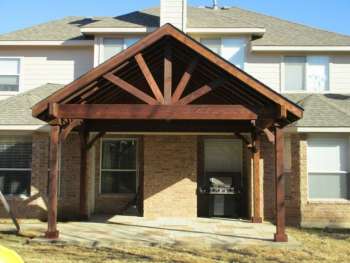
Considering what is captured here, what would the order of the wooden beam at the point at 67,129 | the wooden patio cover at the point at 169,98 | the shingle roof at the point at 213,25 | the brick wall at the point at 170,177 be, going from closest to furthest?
the wooden patio cover at the point at 169,98 < the wooden beam at the point at 67,129 < the brick wall at the point at 170,177 < the shingle roof at the point at 213,25

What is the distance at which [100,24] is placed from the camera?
52.1ft

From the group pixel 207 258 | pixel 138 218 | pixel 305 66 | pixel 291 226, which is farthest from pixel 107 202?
pixel 305 66

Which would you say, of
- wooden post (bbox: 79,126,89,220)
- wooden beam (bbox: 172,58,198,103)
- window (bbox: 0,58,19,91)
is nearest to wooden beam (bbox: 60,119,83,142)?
Answer: wooden post (bbox: 79,126,89,220)

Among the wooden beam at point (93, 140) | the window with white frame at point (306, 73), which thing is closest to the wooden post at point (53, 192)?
the wooden beam at point (93, 140)

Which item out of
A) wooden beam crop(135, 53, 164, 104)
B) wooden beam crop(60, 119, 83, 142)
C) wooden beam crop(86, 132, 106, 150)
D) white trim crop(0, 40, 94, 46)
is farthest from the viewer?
white trim crop(0, 40, 94, 46)

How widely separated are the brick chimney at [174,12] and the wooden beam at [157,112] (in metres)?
6.08

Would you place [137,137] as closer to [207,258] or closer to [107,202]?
[107,202]

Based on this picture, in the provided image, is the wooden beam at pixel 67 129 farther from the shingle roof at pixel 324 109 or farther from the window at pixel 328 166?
the window at pixel 328 166

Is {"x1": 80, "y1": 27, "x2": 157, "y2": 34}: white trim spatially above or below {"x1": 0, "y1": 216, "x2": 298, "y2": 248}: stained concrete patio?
above

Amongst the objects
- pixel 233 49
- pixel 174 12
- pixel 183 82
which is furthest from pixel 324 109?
pixel 183 82

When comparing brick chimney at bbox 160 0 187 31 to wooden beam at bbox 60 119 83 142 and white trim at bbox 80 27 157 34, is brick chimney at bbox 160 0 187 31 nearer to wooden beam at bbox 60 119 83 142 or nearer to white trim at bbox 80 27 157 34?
white trim at bbox 80 27 157 34

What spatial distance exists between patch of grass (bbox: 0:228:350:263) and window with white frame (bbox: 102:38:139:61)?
757cm

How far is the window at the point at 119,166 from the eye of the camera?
15.3m

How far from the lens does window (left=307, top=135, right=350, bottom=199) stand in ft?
44.9
